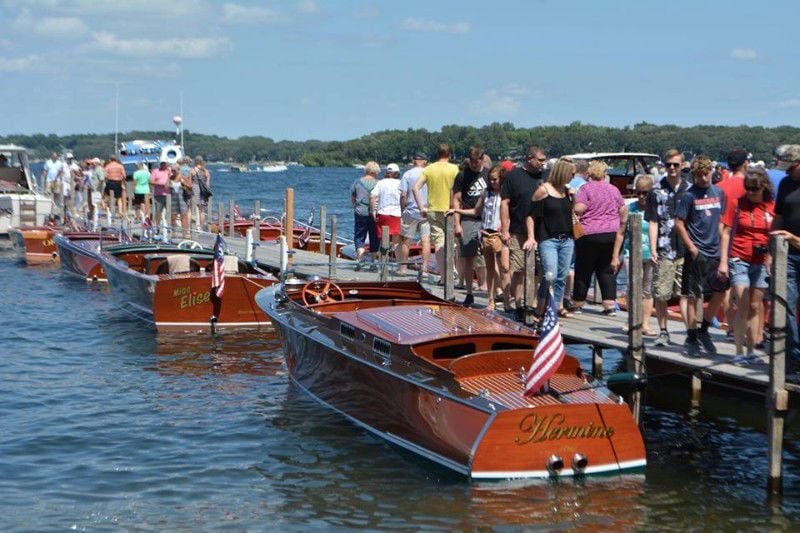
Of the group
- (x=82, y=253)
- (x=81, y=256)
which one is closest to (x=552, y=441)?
(x=82, y=253)

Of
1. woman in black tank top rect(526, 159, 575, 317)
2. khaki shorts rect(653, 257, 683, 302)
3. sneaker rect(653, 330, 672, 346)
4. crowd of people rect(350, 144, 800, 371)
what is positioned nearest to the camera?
crowd of people rect(350, 144, 800, 371)

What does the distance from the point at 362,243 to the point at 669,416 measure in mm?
8581

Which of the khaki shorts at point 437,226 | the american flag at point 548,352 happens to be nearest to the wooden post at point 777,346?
the american flag at point 548,352

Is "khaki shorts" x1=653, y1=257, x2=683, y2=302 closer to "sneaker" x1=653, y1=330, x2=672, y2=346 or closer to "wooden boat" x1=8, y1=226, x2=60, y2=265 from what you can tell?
"sneaker" x1=653, y1=330, x2=672, y2=346

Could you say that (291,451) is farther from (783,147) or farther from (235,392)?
(783,147)

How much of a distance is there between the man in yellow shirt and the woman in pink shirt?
8.37 feet

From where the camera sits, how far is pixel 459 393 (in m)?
9.41

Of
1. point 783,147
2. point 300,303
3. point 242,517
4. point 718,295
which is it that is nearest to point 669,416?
point 718,295

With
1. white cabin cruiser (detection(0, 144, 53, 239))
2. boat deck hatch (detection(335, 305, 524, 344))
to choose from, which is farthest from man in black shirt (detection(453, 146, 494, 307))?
white cabin cruiser (detection(0, 144, 53, 239))

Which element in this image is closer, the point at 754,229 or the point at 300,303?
the point at 754,229

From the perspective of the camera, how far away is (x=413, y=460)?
10.5 m

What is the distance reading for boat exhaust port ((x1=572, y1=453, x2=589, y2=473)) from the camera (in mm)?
9242

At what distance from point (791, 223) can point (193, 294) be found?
1023 centimetres

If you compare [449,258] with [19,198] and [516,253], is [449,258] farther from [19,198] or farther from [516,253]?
[19,198]
